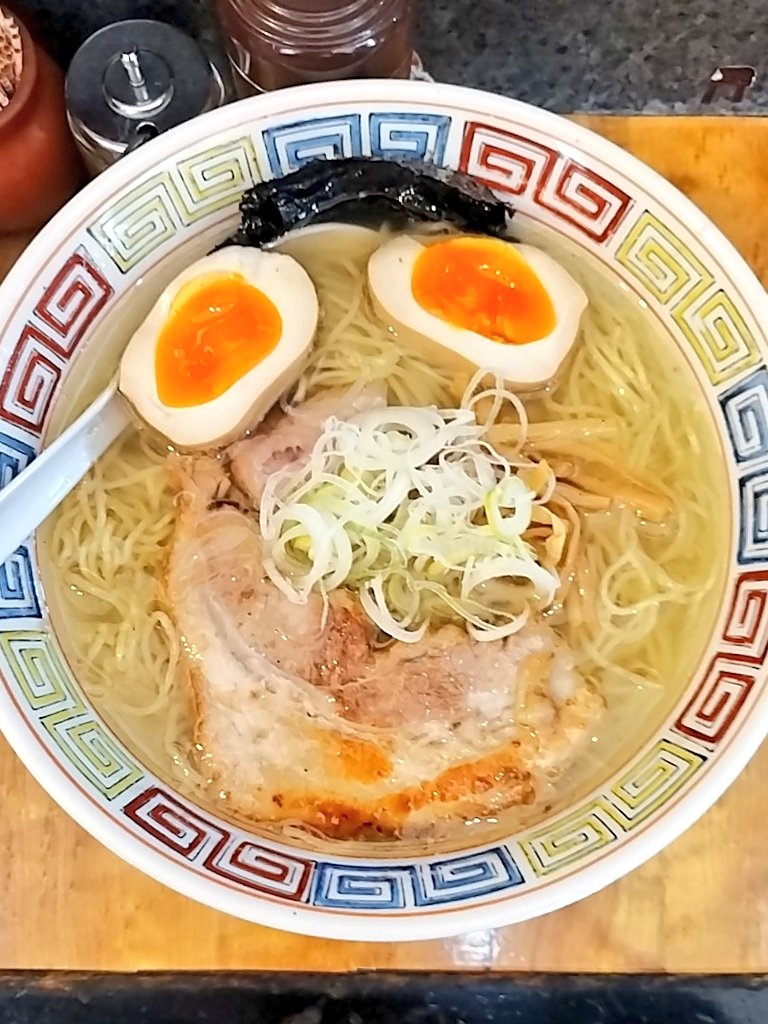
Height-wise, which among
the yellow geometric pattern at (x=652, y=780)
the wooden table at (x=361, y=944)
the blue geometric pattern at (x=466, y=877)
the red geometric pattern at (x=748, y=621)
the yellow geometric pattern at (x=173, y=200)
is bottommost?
the wooden table at (x=361, y=944)

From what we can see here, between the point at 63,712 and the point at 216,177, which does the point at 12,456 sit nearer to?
the point at 63,712

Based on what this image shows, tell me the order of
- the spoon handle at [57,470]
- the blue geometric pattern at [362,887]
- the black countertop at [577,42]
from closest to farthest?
the blue geometric pattern at [362,887] < the spoon handle at [57,470] < the black countertop at [577,42]

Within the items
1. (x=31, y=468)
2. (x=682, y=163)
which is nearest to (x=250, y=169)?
(x=31, y=468)

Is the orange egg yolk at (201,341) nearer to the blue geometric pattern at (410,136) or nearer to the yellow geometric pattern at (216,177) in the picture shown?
the yellow geometric pattern at (216,177)

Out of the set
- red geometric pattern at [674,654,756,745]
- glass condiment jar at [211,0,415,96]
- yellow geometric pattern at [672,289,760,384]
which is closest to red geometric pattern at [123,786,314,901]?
red geometric pattern at [674,654,756,745]

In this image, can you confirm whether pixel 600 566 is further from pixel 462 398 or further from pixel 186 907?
pixel 186 907

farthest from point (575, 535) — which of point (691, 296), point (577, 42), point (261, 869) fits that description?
point (577, 42)

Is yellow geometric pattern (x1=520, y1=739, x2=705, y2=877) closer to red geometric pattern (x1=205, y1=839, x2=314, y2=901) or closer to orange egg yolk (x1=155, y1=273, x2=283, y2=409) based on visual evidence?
red geometric pattern (x1=205, y1=839, x2=314, y2=901)

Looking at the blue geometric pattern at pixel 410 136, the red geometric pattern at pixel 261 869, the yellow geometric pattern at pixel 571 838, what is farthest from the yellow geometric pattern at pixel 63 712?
the blue geometric pattern at pixel 410 136
